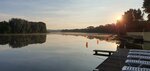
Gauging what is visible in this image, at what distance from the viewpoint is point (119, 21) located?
3177 inches

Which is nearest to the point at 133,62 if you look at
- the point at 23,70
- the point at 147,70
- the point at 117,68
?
the point at 117,68

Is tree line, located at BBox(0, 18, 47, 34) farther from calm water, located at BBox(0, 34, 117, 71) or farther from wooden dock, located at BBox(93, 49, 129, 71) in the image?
wooden dock, located at BBox(93, 49, 129, 71)

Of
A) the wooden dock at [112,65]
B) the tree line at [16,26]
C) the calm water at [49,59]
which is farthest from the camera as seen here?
the tree line at [16,26]

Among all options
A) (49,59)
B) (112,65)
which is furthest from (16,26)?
(112,65)

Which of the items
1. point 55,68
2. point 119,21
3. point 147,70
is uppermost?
point 119,21

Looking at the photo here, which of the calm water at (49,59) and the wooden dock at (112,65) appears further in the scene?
the calm water at (49,59)

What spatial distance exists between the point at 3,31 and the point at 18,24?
9173 mm

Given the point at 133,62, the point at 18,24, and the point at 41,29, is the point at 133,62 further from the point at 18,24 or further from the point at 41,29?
the point at 41,29

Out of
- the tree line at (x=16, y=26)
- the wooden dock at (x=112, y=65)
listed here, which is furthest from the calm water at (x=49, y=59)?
the tree line at (x=16, y=26)

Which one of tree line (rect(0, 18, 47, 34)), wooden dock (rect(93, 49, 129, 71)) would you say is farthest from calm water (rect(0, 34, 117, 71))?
tree line (rect(0, 18, 47, 34))

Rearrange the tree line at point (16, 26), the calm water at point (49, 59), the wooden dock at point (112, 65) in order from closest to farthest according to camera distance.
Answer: the wooden dock at point (112, 65)
the calm water at point (49, 59)
the tree line at point (16, 26)

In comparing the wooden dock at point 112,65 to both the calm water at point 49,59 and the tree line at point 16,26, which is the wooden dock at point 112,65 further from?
the tree line at point 16,26

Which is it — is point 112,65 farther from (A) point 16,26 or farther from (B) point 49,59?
(A) point 16,26

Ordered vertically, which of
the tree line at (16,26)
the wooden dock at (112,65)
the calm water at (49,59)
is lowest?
the calm water at (49,59)
